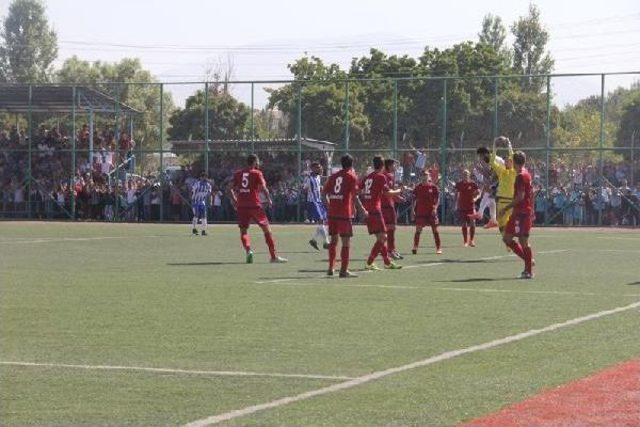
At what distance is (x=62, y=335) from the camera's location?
13898 mm

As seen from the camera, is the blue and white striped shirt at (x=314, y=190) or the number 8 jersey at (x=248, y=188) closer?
the number 8 jersey at (x=248, y=188)

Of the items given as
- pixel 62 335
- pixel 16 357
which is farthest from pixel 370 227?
pixel 16 357

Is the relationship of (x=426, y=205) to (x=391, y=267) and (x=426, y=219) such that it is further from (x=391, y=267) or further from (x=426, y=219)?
(x=391, y=267)

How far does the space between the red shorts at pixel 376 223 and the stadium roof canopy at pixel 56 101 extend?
33.8m

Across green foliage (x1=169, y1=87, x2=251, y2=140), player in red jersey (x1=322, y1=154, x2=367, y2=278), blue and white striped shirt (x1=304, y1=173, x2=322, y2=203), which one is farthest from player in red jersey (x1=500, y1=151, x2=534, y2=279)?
green foliage (x1=169, y1=87, x2=251, y2=140)

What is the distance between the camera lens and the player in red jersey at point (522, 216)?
22.2 m

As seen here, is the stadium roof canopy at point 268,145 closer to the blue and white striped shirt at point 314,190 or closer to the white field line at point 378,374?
the blue and white striped shirt at point 314,190

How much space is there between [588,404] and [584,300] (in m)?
8.42

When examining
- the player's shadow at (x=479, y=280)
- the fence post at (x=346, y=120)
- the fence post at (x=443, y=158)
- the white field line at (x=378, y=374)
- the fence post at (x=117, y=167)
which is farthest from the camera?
the fence post at (x=117, y=167)

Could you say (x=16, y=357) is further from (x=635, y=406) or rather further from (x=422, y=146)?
(x=422, y=146)

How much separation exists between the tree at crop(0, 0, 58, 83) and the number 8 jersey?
11970 cm

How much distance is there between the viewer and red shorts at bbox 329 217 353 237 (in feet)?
72.1

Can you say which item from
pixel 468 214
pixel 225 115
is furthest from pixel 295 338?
pixel 225 115

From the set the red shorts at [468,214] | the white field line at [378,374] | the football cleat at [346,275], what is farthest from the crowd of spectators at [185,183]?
the white field line at [378,374]
